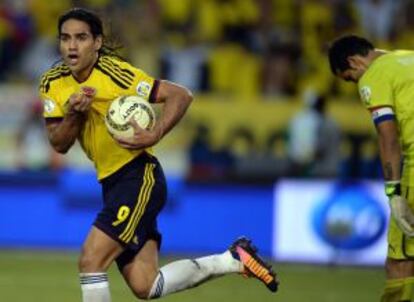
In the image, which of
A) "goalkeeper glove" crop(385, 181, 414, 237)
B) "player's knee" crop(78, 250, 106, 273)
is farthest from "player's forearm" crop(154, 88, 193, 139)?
"goalkeeper glove" crop(385, 181, 414, 237)

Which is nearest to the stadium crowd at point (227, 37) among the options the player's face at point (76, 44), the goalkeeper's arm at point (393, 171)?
the goalkeeper's arm at point (393, 171)

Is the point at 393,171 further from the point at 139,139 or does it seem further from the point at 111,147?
the point at 111,147

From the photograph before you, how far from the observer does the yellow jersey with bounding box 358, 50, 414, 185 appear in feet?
24.5

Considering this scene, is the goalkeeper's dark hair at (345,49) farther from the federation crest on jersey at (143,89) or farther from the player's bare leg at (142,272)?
the player's bare leg at (142,272)

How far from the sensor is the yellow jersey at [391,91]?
7477mm

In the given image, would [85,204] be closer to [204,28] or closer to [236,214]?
[236,214]

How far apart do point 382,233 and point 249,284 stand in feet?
7.00

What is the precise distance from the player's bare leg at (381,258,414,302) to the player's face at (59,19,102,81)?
2186 mm

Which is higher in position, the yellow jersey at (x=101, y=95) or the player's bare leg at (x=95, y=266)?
the yellow jersey at (x=101, y=95)

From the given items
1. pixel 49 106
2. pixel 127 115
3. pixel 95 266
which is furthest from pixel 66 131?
pixel 95 266

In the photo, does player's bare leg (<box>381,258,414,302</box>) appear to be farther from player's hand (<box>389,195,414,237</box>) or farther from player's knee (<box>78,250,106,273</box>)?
player's knee (<box>78,250,106,273</box>)

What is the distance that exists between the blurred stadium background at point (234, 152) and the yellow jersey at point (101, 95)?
294cm

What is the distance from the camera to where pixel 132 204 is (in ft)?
23.8

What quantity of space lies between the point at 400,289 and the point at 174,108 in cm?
173
